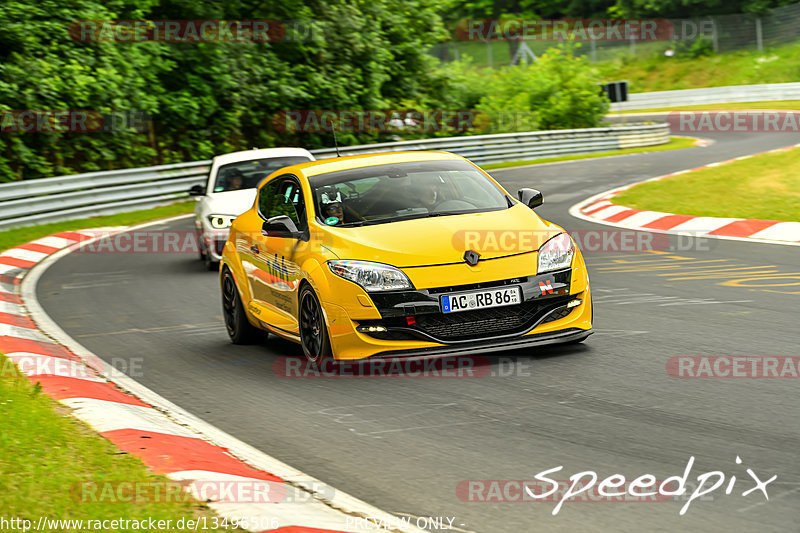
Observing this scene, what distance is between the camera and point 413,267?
7.42m

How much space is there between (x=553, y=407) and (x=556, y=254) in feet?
5.69

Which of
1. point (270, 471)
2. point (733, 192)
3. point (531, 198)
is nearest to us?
point (270, 471)

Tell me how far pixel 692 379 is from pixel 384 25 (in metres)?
30.4

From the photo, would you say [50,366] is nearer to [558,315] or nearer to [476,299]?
[476,299]

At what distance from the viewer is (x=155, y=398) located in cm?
748

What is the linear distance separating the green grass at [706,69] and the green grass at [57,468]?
2116 inches

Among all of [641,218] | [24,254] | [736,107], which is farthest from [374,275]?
[736,107]

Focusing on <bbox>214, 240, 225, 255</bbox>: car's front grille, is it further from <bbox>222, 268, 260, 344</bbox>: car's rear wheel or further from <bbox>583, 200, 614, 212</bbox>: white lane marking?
<bbox>583, 200, 614, 212</bbox>: white lane marking

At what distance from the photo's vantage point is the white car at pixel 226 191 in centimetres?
1502

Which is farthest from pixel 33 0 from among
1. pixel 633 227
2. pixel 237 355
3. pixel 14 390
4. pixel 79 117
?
pixel 14 390

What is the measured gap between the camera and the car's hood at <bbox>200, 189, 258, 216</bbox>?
15148mm

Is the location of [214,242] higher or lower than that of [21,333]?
higher

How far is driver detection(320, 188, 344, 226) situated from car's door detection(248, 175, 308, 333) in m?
0.17

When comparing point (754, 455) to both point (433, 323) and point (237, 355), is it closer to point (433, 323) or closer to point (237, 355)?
point (433, 323)
